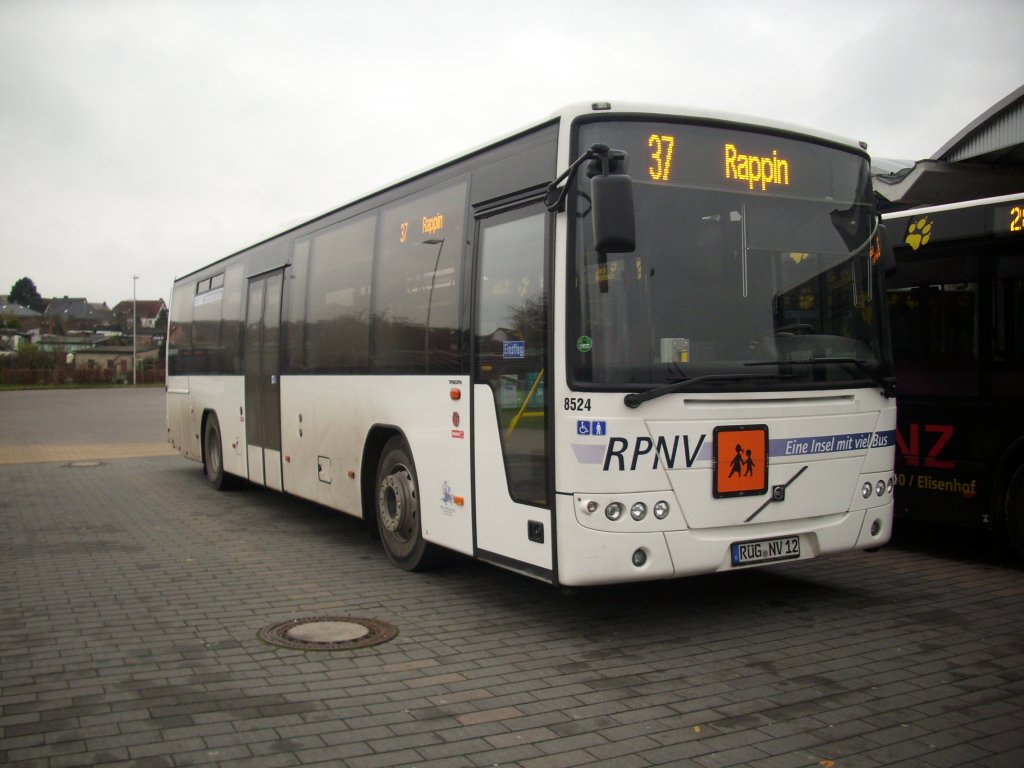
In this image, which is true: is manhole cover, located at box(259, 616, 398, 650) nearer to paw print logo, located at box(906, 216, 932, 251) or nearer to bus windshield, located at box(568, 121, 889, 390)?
bus windshield, located at box(568, 121, 889, 390)

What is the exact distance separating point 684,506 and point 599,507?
0.57 meters

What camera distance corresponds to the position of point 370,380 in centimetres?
911

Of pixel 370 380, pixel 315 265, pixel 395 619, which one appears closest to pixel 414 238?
pixel 370 380

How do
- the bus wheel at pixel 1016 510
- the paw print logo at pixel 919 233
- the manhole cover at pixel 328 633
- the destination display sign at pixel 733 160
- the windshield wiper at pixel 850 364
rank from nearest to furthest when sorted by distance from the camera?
1. the destination display sign at pixel 733 160
2. the manhole cover at pixel 328 633
3. the windshield wiper at pixel 850 364
4. the bus wheel at pixel 1016 510
5. the paw print logo at pixel 919 233

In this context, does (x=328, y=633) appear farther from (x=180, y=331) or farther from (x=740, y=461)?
(x=180, y=331)

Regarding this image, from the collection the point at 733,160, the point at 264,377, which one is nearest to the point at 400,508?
the point at 733,160

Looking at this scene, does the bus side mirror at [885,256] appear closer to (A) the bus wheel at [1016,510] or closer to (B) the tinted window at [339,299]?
(A) the bus wheel at [1016,510]

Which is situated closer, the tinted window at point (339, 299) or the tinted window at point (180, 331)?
the tinted window at point (339, 299)

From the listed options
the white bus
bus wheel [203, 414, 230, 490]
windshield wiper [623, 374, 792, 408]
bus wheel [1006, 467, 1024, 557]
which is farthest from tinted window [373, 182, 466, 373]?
bus wheel [203, 414, 230, 490]

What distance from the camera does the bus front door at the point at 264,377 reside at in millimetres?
11719

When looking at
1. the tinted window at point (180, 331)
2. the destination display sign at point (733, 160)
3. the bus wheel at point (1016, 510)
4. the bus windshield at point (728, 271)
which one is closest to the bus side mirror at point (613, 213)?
the bus windshield at point (728, 271)

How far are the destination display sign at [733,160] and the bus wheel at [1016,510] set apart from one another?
114 inches

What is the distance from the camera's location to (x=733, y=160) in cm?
666

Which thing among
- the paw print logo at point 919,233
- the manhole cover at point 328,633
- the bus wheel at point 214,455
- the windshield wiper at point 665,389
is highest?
the paw print logo at point 919,233
